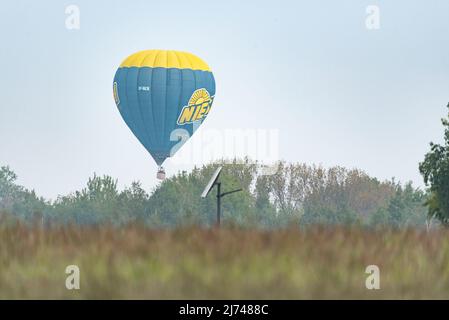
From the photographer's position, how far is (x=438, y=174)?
135ft

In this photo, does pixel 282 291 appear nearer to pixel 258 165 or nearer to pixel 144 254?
pixel 144 254

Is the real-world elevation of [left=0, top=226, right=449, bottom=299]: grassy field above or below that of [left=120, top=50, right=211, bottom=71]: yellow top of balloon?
below

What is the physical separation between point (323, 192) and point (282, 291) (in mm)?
120388

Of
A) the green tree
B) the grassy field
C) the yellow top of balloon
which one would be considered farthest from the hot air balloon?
the grassy field

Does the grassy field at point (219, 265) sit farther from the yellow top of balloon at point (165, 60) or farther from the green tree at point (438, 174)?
the yellow top of balloon at point (165, 60)

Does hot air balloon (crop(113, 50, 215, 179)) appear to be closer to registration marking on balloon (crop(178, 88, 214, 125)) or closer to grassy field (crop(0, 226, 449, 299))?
registration marking on balloon (crop(178, 88, 214, 125))

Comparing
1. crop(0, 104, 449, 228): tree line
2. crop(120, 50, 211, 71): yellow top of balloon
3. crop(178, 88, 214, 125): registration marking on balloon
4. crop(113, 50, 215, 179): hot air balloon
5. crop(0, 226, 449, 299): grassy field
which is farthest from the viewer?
crop(0, 104, 449, 228): tree line

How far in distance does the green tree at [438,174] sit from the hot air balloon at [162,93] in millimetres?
32277

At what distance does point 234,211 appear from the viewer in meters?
129

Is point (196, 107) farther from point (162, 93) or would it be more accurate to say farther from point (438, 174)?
point (438, 174)

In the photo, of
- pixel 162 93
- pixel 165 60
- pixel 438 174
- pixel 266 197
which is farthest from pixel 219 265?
pixel 266 197

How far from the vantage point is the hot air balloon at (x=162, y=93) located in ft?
236

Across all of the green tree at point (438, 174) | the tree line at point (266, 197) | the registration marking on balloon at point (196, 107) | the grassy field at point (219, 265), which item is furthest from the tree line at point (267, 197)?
the grassy field at point (219, 265)

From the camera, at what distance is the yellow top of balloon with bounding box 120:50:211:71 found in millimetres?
73188
